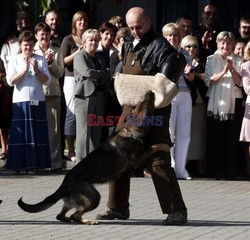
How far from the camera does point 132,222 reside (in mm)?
7430

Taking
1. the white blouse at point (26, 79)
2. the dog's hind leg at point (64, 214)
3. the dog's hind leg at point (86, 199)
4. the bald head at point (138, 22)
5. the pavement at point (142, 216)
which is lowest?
the pavement at point (142, 216)

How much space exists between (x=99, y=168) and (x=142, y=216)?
3.44ft

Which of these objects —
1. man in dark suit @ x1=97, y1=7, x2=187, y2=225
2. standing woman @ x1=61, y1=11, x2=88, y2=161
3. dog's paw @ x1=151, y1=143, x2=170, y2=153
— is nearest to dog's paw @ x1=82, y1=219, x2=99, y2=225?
man in dark suit @ x1=97, y1=7, x2=187, y2=225

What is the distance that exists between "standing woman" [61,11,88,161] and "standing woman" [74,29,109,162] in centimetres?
56

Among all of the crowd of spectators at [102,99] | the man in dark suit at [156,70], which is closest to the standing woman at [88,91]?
the crowd of spectators at [102,99]

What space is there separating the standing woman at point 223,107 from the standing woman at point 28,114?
2.32 metres

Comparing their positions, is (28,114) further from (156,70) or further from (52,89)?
(156,70)

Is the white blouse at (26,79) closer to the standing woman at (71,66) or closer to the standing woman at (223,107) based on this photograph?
the standing woman at (71,66)

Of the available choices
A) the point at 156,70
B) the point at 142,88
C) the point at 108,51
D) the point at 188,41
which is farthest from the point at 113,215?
the point at 108,51

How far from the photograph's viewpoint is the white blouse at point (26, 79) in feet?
36.2

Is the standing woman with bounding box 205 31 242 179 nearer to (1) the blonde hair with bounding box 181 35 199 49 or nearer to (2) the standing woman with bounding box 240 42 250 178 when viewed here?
(2) the standing woman with bounding box 240 42 250 178

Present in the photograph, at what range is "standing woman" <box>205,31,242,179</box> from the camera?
11.3 metres

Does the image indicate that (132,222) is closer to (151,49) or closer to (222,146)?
(151,49)

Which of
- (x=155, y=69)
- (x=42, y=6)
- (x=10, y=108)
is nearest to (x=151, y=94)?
(x=155, y=69)
